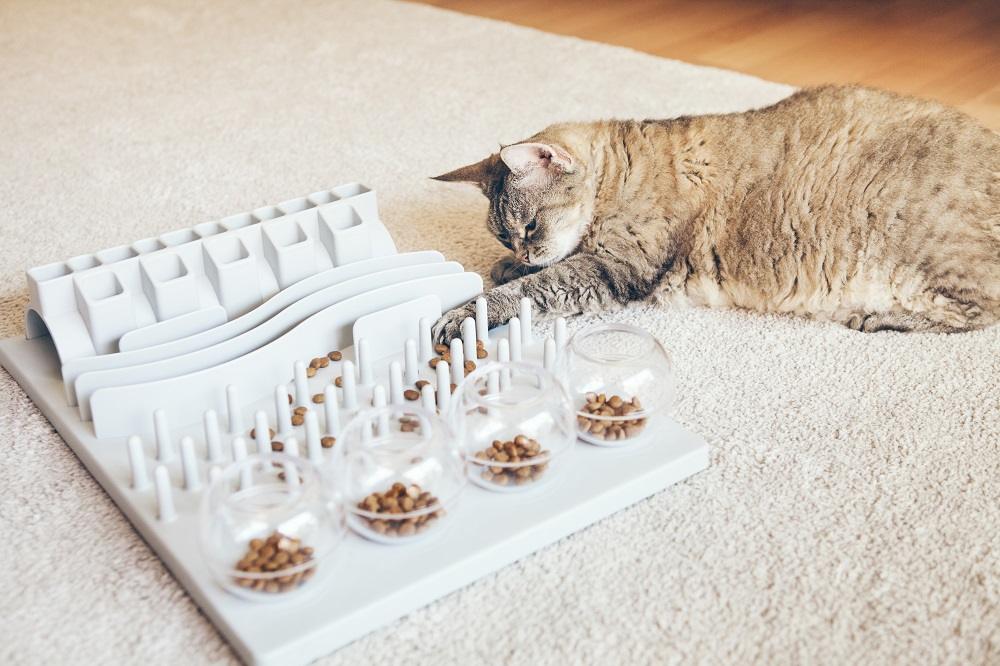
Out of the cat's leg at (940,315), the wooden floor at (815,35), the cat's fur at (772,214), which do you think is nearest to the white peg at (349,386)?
the cat's fur at (772,214)

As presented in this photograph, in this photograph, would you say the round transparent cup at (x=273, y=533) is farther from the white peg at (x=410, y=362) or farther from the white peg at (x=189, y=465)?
the white peg at (x=410, y=362)

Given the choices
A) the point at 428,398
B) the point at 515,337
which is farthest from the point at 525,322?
the point at 428,398

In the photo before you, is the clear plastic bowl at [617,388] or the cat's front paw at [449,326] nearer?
the clear plastic bowl at [617,388]

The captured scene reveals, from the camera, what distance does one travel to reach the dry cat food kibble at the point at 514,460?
130 centimetres

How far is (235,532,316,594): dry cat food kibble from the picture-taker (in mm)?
1141

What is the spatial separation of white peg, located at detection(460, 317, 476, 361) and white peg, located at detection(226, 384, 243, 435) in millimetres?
342

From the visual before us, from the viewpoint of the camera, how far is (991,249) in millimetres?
1637

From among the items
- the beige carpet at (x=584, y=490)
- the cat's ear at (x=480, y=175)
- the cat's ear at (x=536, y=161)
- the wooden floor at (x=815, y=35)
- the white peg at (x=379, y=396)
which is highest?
the cat's ear at (x=536, y=161)

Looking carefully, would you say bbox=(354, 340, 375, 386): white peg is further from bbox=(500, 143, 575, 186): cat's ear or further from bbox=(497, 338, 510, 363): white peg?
bbox=(500, 143, 575, 186): cat's ear

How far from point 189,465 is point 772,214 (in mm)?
987

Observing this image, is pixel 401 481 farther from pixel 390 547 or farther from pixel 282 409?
pixel 282 409

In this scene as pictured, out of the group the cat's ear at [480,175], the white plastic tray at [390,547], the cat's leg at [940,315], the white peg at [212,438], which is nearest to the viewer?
the white plastic tray at [390,547]

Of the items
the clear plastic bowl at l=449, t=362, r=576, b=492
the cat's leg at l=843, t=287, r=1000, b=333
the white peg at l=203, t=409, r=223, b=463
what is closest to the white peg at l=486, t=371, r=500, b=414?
the clear plastic bowl at l=449, t=362, r=576, b=492

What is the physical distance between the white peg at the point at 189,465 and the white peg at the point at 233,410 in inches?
4.0
